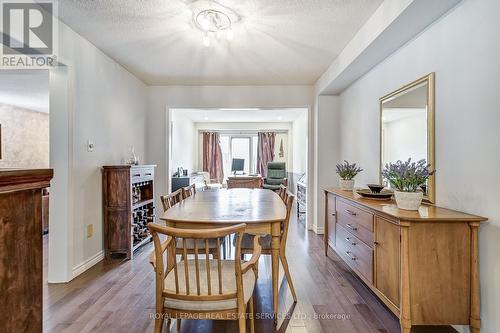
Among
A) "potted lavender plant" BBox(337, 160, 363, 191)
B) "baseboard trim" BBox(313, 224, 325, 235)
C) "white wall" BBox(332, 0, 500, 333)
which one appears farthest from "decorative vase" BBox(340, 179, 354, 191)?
"baseboard trim" BBox(313, 224, 325, 235)

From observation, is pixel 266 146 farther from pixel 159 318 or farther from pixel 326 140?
pixel 159 318

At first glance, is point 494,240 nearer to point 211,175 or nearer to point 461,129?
point 461,129

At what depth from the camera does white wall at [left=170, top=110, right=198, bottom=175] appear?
6344 mm

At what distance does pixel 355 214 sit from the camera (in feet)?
7.70

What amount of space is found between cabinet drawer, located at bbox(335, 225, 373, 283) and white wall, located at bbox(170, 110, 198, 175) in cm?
438

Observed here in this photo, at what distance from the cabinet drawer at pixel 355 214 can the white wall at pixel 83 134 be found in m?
2.68

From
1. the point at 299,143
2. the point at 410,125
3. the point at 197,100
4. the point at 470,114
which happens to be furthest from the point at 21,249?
the point at 299,143

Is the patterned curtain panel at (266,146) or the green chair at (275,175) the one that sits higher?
the patterned curtain panel at (266,146)

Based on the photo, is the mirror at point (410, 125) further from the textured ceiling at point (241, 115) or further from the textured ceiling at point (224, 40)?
the textured ceiling at point (241, 115)

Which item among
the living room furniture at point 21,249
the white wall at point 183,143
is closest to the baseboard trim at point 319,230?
the white wall at point 183,143

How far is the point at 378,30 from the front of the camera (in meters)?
2.19

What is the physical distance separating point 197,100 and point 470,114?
361cm

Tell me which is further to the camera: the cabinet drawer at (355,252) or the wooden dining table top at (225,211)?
the cabinet drawer at (355,252)

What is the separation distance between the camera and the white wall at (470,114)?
151cm
